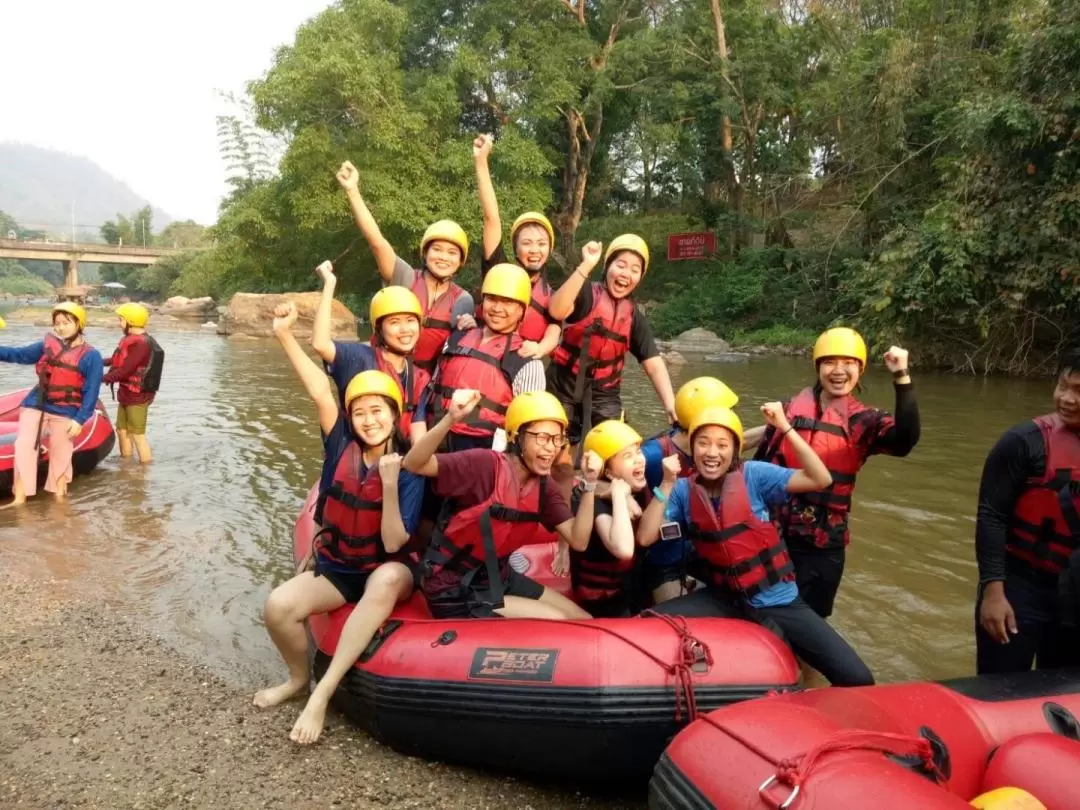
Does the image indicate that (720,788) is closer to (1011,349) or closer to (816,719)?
(816,719)

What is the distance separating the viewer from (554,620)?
9.48 ft

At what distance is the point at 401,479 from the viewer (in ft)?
10.4

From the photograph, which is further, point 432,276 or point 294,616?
point 432,276

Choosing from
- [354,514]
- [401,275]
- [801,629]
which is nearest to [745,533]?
[801,629]

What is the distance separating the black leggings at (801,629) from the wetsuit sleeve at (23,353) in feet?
18.4

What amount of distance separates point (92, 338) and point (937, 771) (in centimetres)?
2282

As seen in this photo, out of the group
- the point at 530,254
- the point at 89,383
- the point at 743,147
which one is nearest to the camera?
the point at 530,254

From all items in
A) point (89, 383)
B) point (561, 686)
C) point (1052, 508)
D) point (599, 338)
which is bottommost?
point (561, 686)

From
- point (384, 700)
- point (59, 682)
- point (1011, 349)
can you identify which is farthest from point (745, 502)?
point (1011, 349)

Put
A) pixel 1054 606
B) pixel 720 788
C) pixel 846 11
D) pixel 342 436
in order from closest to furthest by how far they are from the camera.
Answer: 1. pixel 720 788
2. pixel 1054 606
3. pixel 342 436
4. pixel 846 11

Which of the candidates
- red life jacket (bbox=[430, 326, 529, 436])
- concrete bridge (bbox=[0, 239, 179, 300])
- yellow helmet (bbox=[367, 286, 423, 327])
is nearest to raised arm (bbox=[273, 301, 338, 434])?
yellow helmet (bbox=[367, 286, 423, 327])

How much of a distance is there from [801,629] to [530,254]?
2.17 metres

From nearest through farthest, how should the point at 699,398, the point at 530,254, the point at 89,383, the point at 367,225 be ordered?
1. the point at 699,398
2. the point at 530,254
3. the point at 367,225
4. the point at 89,383

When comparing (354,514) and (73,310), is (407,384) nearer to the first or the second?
(354,514)
